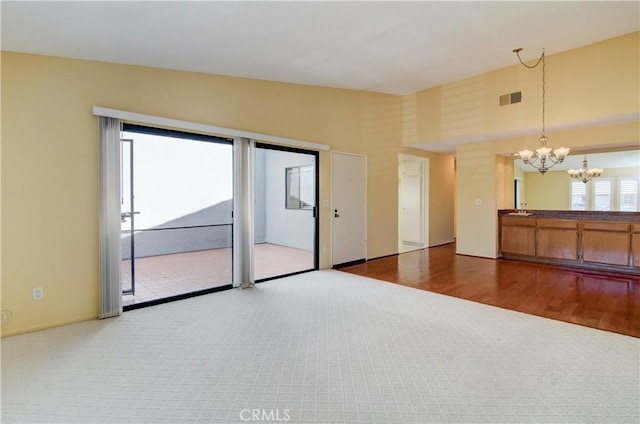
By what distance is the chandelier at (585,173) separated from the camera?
591cm

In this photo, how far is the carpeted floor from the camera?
5.90ft

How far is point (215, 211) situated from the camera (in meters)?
6.56

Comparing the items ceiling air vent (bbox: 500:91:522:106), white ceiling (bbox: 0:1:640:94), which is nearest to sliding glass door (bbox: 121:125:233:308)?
white ceiling (bbox: 0:1:640:94)

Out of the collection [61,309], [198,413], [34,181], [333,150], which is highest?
[333,150]

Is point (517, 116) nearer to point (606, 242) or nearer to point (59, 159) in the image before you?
point (606, 242)

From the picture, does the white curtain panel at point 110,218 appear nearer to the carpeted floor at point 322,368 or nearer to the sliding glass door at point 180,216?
the carpeted floor at point 322,368

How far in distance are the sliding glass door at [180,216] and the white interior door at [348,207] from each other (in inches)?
73.1

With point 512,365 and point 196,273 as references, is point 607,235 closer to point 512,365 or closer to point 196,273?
point 512,365

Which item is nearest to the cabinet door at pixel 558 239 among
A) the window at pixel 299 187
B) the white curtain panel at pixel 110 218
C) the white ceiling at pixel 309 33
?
the white ceiling at pixel 309 33

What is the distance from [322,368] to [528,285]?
360 cm

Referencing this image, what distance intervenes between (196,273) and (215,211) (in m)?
2.02

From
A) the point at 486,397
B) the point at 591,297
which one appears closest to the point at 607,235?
the point at 591,297

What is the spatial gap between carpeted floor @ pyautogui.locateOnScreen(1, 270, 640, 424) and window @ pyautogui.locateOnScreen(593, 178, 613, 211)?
4.13 m

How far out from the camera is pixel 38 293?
2.91 m
